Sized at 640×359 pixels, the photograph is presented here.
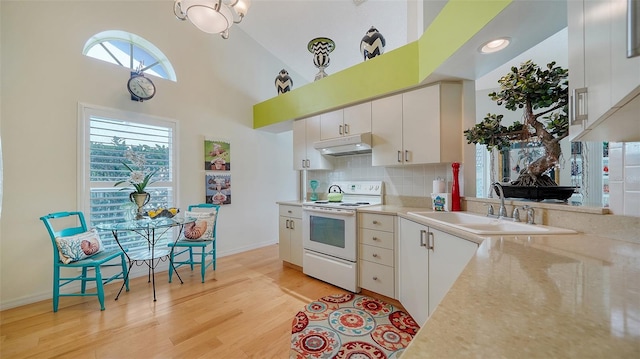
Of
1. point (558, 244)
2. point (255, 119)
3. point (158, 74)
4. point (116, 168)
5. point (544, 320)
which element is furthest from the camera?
point (255, 119)

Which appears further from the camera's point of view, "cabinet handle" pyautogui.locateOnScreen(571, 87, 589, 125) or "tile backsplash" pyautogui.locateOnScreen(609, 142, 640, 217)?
"tile backsplash" pyautogui.locateOnScreen(609, 142, 640, 217)

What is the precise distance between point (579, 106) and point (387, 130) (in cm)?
172

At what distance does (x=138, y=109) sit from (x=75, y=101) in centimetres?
54

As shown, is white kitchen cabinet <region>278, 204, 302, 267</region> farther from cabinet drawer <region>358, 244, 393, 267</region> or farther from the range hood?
cabinet drawer <region>358, 244, 393, 267</region>

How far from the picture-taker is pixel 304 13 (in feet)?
10.8

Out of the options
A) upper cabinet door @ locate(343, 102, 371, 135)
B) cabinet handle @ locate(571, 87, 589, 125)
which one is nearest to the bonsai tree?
cabinet handle @ locate(571, 87, 589, 125)

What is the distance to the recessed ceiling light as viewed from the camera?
1.62m

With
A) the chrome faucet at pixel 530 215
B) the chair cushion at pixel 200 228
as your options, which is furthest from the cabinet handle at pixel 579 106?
the chair cushion at pixel 200 228

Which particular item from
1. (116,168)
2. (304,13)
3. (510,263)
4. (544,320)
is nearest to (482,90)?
(304,13)

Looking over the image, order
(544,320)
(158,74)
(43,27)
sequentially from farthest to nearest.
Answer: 1. (158,74)
2. (43,27)
3. (544,320)

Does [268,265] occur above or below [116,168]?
A: below

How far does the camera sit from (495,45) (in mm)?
1685

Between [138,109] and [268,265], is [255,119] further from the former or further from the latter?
[268,265]

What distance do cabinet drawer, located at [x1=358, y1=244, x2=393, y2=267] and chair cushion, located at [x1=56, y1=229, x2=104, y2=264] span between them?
8.38ft
